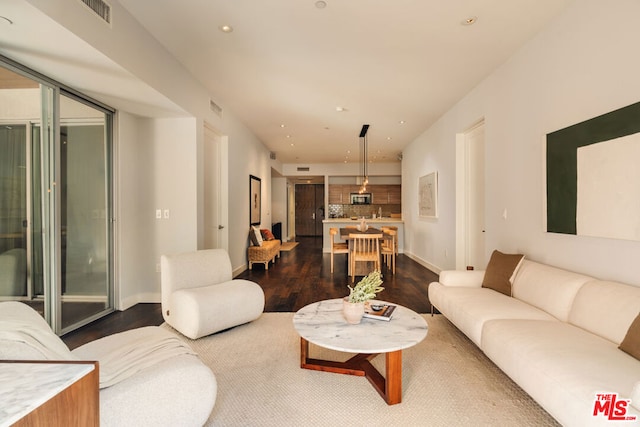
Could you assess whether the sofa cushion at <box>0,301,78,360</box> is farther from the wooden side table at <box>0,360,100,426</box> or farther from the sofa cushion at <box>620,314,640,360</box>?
the sofa cushion at <box>620,314,640,360</box>

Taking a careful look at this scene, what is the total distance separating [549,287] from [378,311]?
51.9 inches

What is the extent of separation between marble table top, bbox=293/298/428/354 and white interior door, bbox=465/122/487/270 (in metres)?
2.70

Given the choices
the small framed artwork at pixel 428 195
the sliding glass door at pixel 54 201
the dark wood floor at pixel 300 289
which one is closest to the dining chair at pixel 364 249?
the dark wood floor at pixel 300 289

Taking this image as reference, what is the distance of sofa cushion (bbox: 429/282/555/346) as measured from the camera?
→ 2207mm

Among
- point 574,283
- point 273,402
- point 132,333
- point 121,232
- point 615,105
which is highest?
point 615,105

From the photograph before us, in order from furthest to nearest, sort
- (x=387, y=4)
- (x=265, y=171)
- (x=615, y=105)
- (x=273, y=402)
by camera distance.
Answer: (x=265, y=171) < (x=387, y=4) < (x=615, y=105) < (x=273, y=402)

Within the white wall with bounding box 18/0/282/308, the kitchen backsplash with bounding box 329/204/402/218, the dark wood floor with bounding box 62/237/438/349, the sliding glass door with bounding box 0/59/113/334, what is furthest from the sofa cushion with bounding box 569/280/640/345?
the kitchen backsplash with bounding box 329/204/402/218

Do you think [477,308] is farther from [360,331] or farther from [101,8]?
[101,8]

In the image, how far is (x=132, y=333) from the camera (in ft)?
6.44

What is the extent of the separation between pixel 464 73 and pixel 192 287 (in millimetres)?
3886

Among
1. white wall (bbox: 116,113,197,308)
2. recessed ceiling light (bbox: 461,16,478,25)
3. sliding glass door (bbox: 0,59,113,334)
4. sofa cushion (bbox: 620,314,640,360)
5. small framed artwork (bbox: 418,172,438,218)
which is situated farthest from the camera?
small framed artwork (bbox: 418,172,438,218)

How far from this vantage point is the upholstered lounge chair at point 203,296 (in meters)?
2.71

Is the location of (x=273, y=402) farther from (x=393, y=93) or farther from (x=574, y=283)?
(x=393, y=93)

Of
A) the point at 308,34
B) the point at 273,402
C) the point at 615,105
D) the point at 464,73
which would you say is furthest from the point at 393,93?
the point at 273,402
